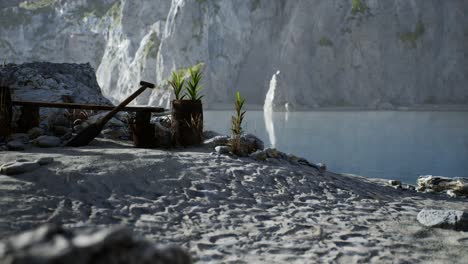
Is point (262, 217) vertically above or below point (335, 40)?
below

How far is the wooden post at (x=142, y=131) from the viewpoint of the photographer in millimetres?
8664

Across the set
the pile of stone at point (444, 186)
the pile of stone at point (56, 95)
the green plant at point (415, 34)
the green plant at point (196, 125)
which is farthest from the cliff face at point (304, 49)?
the pile of stone at point (444, 186)

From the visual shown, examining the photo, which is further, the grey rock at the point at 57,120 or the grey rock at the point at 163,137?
the grey rock at the point at 57,120

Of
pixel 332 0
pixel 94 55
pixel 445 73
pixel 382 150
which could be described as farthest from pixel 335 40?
pixel 94 55

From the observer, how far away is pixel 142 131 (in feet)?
28.5

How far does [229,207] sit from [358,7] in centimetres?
6554

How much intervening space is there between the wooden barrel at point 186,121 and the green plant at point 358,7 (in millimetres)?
61473

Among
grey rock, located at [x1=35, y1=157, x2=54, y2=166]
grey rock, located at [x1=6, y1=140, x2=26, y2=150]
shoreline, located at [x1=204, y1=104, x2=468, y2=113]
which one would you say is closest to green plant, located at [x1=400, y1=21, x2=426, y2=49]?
shoreline, located at [x1=204, y1=104, x2=468, y2=113]

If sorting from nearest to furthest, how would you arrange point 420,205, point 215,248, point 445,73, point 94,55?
point 215,248 → point 420,205 → point 445,73 → point 94,55

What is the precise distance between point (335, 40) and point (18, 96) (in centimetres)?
6023

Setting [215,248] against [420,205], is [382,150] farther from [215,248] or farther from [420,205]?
[215,248]

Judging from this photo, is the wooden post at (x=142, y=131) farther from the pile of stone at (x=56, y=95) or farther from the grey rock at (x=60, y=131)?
the grey rock at (x=60, y=131)

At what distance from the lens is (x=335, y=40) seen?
65688 mm

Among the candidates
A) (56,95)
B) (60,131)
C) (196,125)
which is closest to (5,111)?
(60,131)
